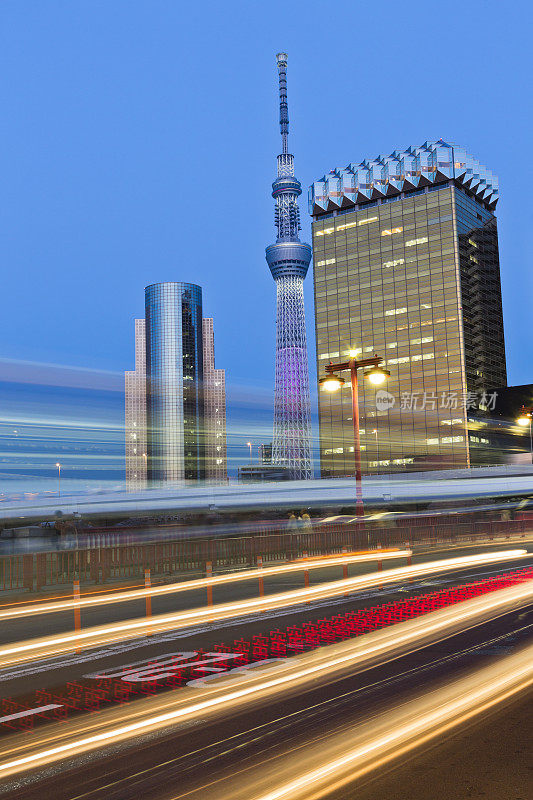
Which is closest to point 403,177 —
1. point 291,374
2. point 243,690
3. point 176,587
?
point 291,374

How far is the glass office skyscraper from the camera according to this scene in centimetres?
16150

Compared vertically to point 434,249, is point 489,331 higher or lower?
lower

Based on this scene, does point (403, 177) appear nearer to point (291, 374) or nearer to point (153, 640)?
point (291, 374)

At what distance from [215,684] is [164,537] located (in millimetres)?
37136

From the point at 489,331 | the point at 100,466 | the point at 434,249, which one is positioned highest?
the point at 434,249

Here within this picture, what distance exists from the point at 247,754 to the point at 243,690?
221cm

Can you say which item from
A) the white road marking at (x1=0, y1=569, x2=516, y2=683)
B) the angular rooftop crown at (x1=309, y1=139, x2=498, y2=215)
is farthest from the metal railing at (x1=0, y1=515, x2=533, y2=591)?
the angular rooftop crown at (x1=309, y1=139, x2=498, y2=215)

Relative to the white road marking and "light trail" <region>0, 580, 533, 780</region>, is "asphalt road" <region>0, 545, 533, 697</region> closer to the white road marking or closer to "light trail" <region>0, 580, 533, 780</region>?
the white road marking

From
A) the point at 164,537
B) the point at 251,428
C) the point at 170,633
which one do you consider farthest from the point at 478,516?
the point at 251,428

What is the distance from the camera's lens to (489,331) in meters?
176

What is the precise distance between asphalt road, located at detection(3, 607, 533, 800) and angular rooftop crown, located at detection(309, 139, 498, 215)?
587ft

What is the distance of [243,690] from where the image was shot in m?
8.49

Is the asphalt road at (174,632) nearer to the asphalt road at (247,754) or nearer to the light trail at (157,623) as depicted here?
the light trail at (157,623)

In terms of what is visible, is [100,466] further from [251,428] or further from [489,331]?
[489,331]
